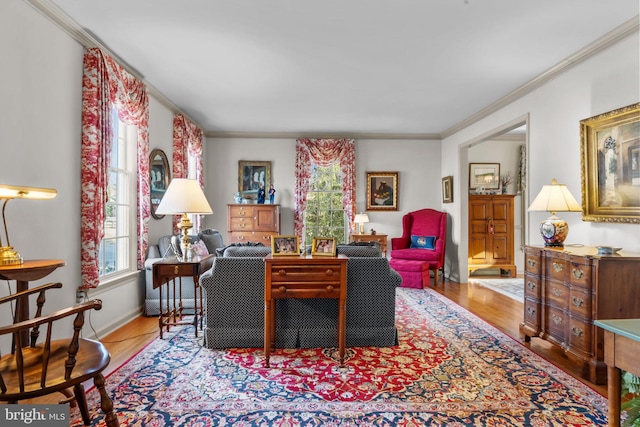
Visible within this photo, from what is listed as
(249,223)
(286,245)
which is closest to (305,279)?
(286,245)

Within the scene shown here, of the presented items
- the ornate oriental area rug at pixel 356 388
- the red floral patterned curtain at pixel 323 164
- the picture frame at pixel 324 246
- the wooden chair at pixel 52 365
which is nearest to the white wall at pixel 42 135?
the wooden chair at pixel 52 365

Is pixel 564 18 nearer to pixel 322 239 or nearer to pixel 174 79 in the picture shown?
pixel 322 239

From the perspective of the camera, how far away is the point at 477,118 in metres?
5.92

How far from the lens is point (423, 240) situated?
6.77 m

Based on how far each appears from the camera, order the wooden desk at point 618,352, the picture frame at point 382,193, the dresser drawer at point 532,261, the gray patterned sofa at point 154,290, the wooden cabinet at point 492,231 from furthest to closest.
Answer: the picture frame at point 382,193
the wooden cabinet at point 492,231
the gray patterned sofa at point 154,290
the dresser drawer at point 532,261
the wooden desk at point 618,352

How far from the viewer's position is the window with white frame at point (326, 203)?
24.9 feet

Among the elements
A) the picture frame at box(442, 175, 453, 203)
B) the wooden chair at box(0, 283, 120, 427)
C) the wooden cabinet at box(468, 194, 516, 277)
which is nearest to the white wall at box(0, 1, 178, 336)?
the wooden chair at box(0, 283, 120, 427)

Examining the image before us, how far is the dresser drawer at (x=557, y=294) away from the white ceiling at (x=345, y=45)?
224 cm

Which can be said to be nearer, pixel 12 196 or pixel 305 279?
pixel 12 196

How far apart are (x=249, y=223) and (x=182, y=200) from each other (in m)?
3.16

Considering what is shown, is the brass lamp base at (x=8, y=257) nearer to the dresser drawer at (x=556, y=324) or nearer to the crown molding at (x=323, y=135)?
the dresser drawer at (x=556, y=324)

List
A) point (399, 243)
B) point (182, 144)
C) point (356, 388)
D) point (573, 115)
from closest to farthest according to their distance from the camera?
point (356, 388), point (573, 115), point (182, 144), point (399, 243)

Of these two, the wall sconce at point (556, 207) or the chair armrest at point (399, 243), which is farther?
the chair armrest at point (399, 243)

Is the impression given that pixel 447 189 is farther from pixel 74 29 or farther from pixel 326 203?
pixel 74 29
